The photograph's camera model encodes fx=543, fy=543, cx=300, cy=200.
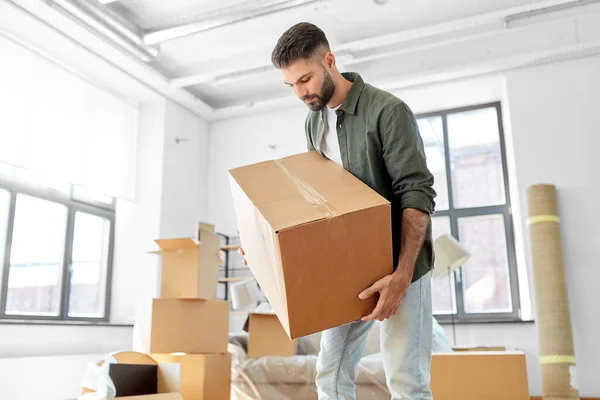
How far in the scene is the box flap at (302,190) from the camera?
3.60 ft

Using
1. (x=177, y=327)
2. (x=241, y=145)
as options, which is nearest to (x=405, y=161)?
(x=177, y=327)

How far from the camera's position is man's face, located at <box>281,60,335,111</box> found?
1.36m

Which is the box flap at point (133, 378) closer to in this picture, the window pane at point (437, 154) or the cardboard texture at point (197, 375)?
the cardboard texture at point (197, 375)

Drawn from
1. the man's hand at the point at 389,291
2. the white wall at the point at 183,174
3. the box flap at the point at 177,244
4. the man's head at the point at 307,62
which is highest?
the white wall at the point at 183,174

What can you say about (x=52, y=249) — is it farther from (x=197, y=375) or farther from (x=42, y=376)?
(x=197, y=375)

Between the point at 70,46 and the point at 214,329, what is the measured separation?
2412mm

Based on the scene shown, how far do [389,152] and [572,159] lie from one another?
3.38 metres

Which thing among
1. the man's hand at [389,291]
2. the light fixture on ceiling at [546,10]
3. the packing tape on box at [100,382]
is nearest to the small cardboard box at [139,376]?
the packing tape on box at [100,382]

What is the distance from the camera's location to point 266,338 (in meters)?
3.60

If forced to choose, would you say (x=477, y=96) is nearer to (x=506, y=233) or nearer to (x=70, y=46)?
(x=506, y=233)

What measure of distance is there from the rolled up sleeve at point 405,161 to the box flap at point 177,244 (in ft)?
6.65

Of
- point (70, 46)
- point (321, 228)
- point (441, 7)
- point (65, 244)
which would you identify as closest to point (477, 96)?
point (441, 7)

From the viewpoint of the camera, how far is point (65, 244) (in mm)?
4348

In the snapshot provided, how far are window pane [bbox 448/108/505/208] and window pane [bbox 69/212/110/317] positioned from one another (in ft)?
10.3
